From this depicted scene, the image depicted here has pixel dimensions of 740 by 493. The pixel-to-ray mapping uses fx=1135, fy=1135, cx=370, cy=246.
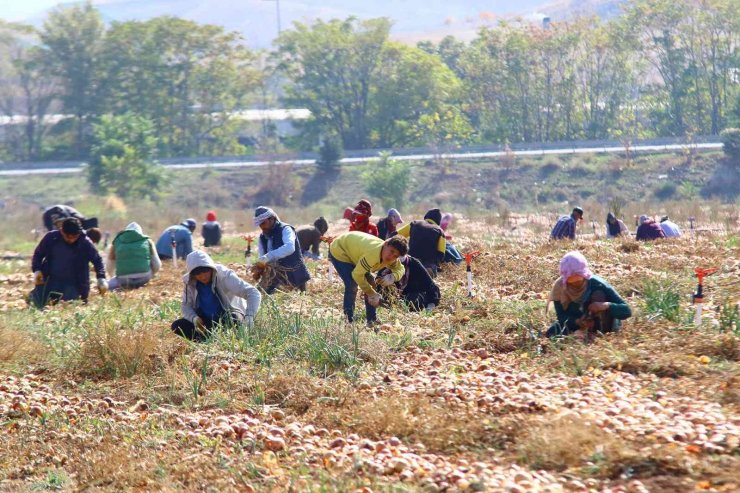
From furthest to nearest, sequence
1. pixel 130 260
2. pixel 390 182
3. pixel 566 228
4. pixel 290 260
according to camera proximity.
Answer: pixel 390 182, pixel 566 228, pixel 130 260, pixel 290 260

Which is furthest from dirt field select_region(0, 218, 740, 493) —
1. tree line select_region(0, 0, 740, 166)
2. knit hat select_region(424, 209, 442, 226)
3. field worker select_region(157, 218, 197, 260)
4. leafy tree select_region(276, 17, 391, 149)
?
leafy tree select_region(276, 17, 391, 149)

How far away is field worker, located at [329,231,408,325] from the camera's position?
8820mm

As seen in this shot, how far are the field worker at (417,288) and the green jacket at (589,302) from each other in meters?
1.97

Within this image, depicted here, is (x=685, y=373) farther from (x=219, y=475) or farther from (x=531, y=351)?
(x=219, y=475)

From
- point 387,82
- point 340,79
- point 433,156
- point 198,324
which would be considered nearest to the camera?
point 198,324

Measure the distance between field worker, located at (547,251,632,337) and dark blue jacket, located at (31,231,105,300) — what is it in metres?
5.38

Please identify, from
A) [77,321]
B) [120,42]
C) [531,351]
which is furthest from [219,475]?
[120,42]

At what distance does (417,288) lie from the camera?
33.1 feet

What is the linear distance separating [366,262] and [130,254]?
5155 mm

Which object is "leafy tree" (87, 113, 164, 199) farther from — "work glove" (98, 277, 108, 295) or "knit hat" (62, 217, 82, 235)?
"knit hat" (62, 217, 82, 235)

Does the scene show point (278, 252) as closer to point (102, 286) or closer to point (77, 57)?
point (102, 286)

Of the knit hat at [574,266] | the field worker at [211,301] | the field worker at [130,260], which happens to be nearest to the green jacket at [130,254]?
the field worker at [130,260]

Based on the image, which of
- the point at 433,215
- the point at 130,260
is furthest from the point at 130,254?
the point at 433,215

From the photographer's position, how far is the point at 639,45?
189ft
